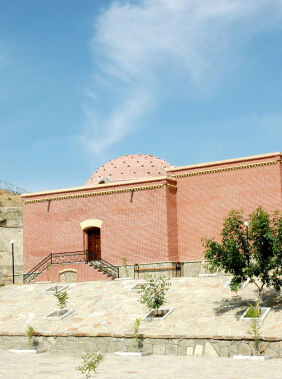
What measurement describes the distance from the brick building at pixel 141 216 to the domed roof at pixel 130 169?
12.1ft

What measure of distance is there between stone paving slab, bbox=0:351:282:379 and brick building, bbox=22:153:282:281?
39.6ft

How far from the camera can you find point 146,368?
1384 cm

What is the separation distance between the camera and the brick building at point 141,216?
89.0 ft

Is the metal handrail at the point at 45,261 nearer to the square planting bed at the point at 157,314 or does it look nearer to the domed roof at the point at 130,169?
the domed roof at the point at 130,169

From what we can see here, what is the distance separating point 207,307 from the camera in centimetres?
1873

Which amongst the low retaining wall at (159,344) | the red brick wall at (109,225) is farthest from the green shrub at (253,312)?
the red brick wall at (109,225)

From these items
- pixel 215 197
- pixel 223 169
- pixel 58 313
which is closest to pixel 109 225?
pixel 215 197

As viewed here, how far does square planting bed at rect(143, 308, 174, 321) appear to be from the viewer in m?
18.4

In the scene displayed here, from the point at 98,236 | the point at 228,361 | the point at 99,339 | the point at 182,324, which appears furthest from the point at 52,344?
the point at 98,236

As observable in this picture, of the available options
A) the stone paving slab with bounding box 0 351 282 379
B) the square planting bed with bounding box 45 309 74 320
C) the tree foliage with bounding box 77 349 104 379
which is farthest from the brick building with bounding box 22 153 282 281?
the tree foliage with bounding box 77 349 104 379

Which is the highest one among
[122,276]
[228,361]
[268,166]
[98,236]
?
[268,166]

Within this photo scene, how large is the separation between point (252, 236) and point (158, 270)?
34.1 feet

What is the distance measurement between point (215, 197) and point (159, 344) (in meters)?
12.5

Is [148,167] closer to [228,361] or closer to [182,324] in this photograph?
[182,324]
